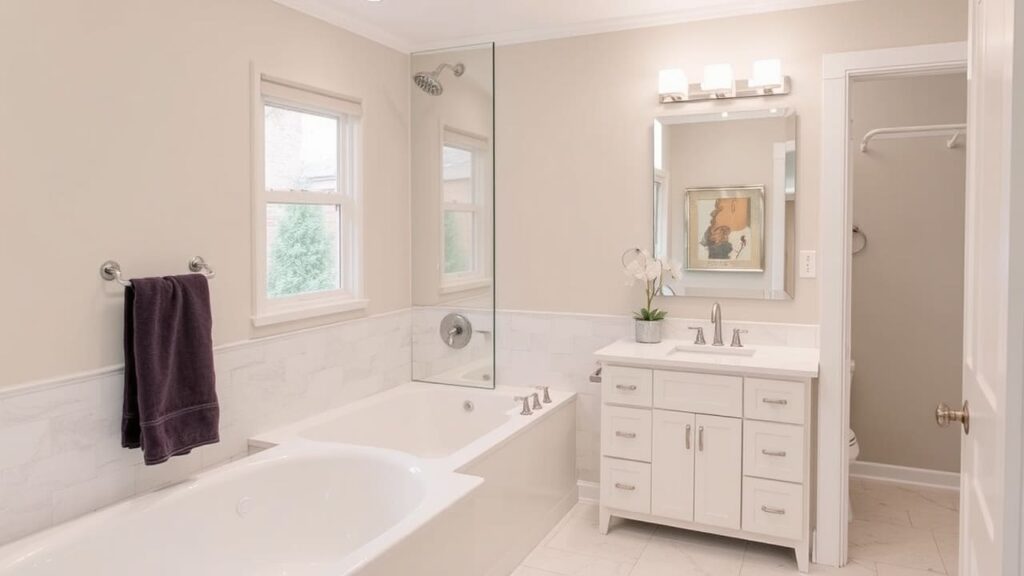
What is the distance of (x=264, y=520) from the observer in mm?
2619

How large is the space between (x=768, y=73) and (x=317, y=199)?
2.15m

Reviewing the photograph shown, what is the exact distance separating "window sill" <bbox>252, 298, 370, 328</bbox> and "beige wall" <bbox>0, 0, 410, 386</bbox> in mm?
88

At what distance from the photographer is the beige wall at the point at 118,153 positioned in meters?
2.12

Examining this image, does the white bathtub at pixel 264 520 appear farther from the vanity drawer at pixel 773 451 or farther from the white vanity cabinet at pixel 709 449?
the vanity drawer at pixel 773 451

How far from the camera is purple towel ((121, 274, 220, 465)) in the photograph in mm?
2361

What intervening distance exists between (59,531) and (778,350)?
2.87m

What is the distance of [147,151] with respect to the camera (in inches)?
98.7

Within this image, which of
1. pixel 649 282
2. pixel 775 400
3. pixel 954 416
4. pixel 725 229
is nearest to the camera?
pixel 954 416

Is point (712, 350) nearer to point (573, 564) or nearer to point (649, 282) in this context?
point (649, 282)

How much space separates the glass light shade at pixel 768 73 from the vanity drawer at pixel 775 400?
1.34 metres

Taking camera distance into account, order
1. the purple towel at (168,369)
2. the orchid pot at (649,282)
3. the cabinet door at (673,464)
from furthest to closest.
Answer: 1. the orchid pot at (649,282)
2. the cabinet door at (673,464)
3. the purple towel at (168,369)

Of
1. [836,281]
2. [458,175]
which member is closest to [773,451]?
[836,281]

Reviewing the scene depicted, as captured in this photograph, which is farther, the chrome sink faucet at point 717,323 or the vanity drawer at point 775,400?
the chrome sink faucet at point 717,323

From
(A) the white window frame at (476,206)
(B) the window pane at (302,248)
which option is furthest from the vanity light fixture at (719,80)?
(B) the window pane at (302,248)
